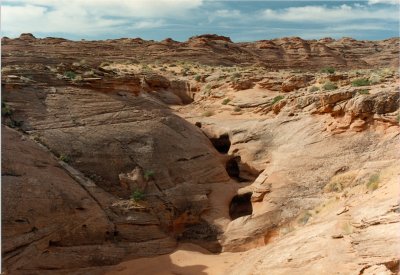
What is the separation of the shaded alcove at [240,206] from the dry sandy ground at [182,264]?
8.04 ft

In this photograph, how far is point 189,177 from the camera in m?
14.8

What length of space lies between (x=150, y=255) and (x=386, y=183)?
627 cm

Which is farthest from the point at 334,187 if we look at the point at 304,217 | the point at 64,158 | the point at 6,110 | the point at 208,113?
the point at 208,113

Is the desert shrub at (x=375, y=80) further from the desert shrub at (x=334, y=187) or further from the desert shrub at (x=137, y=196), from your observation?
the desert shrub at (x=137, y=196)

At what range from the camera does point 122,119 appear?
593 inches

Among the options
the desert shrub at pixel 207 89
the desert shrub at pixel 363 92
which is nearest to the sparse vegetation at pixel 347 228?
the desert shrub at pixel 363 92

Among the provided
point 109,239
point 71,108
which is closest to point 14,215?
point 109,239

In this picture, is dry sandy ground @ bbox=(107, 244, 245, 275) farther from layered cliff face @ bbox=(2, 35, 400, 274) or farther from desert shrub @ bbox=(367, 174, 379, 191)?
desert shrub @ bbox=(367, 174, 379, 191)

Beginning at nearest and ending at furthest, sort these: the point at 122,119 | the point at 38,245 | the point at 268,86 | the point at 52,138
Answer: the point at 38,245 → the point at 52,138 → the point at 122,119 → the point at 268,86

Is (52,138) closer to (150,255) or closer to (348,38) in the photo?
(150,255)

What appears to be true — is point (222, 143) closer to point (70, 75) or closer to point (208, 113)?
point (208, 113)

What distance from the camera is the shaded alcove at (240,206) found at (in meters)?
14.9

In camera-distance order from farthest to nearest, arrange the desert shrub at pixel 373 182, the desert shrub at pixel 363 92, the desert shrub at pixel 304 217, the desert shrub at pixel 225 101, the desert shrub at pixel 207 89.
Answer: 1. the desert shrub at pixel 207 89
2. the desert shrub at pixel 225 101
3. the desert shrub at pixel 363 92
4. the desert shrub at pixel 304 217
5. the desert shrub at pixel 373 182

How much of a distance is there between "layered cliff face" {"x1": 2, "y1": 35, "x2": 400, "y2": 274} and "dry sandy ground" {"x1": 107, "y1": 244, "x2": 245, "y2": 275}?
0.12m
